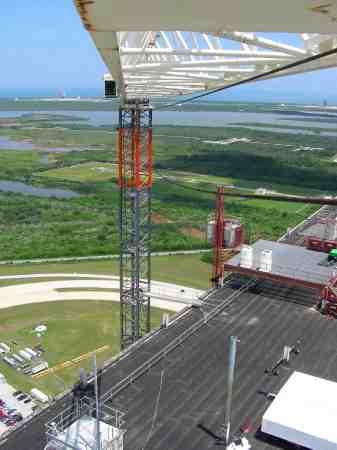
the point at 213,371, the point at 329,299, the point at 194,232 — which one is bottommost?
the point at 194,232

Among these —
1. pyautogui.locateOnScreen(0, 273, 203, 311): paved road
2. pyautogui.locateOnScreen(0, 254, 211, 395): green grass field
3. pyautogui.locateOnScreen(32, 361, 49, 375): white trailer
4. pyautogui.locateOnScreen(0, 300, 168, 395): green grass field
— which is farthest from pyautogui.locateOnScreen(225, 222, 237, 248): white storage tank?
pyautogui.locateOnScreen(32, 361, 49, 375): white trailer

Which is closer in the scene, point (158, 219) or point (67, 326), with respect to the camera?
point (67, 326)

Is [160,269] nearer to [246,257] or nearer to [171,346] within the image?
[246,257]

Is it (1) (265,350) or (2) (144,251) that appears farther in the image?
(2) (144,251)

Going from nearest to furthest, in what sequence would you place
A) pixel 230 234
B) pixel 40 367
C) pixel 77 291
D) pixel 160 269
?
pixel 230 234, pixel 40 367, pixel 77 291, pixel 160 269

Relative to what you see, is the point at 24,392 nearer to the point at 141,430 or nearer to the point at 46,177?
the point at 141,430

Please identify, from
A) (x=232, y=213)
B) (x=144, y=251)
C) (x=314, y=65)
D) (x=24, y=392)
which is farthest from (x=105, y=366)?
(x=232, y=213)

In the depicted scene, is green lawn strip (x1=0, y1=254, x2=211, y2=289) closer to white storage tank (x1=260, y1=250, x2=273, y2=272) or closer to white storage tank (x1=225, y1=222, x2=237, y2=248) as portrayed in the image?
white storage tank (x1=225, y1=222, x2=237, y2=248)

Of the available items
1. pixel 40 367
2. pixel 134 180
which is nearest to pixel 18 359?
pixel 40 367
